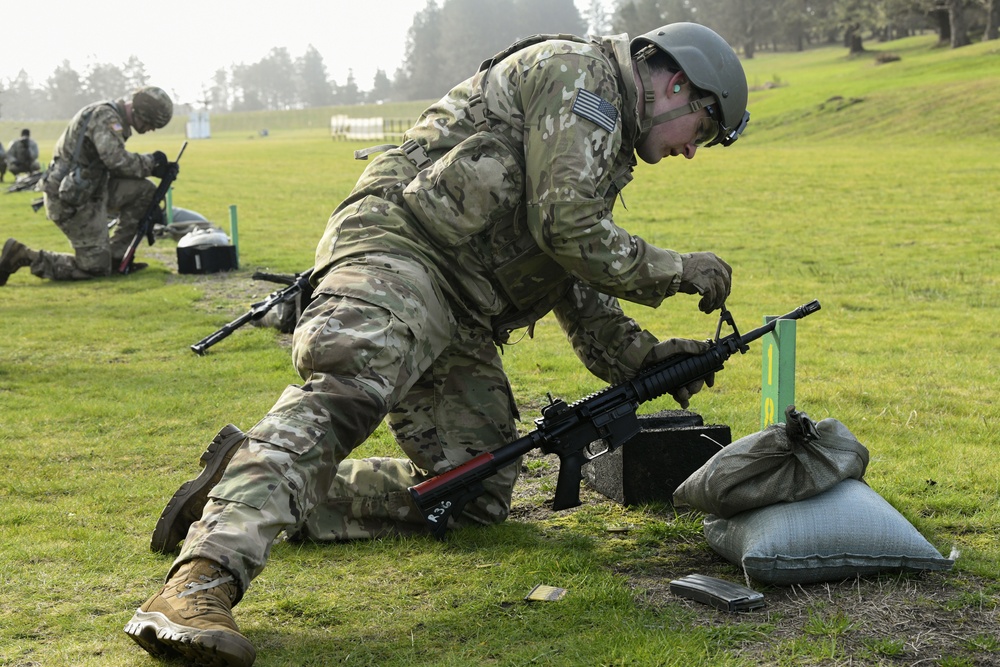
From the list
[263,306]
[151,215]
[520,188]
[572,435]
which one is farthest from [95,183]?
[572,435]

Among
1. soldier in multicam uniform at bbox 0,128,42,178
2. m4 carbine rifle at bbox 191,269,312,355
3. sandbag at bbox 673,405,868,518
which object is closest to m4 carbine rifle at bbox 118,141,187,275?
m4 carbine rifle at bbox 191,269,312,355

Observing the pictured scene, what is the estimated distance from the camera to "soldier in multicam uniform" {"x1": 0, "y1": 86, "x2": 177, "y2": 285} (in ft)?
42.1

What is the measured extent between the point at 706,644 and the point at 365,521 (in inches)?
70.0

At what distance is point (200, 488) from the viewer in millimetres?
4215

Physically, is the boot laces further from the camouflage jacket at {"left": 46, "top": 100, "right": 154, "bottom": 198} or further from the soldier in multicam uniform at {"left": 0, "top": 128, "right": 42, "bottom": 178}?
the soldier in multicam uniform at {"left": 0, "top": 128, "right": 42, "bottom": 178}

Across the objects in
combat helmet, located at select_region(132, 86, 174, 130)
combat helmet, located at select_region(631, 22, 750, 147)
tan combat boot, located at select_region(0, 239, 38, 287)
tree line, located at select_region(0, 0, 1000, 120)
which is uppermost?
tree line, located at select_region(0, 0, 1000, 120)

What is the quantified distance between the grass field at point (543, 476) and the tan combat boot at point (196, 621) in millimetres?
250

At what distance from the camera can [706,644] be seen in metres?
3.49

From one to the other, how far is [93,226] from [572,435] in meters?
10.6

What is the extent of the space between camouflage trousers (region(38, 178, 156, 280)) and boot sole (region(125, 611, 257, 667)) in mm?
10907

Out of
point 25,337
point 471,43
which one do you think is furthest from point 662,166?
point 471,43

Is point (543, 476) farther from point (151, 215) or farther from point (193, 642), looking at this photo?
point (151, 215)

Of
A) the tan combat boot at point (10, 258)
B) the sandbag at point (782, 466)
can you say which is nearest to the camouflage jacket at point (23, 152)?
the tan combat boot at point (10, 258)

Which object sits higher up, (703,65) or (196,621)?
(703,65)
